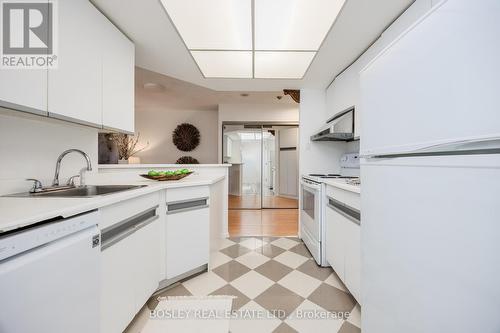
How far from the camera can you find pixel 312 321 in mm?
1292

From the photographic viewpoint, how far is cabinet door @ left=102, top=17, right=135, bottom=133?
1.42m

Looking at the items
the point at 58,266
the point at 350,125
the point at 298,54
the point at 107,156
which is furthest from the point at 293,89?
the point at 107,156

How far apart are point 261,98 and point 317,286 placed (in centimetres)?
336

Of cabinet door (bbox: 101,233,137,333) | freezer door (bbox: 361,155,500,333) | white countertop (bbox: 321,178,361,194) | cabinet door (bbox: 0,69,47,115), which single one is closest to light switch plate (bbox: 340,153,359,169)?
white countertop (bbox: 321,178,361,194)

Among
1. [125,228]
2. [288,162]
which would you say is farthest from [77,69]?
[288,162]

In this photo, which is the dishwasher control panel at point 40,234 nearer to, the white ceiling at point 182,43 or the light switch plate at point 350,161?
the white ceiling at point 182,43

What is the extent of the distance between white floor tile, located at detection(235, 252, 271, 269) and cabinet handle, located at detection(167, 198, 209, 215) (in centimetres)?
76

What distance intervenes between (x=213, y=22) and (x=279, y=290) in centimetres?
214

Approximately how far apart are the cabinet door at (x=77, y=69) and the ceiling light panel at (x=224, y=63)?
0.82 meters

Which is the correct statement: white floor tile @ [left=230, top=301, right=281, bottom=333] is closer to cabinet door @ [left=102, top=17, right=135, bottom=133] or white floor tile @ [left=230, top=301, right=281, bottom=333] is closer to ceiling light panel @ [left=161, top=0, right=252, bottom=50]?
cabinet door @ [left=102, top=17, right=135, bottom=133]

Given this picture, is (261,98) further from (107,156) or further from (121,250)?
(121,250)

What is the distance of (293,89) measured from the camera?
2.79 meters

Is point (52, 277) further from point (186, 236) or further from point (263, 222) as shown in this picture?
point (263, 222)

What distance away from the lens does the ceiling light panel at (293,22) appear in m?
1.29
